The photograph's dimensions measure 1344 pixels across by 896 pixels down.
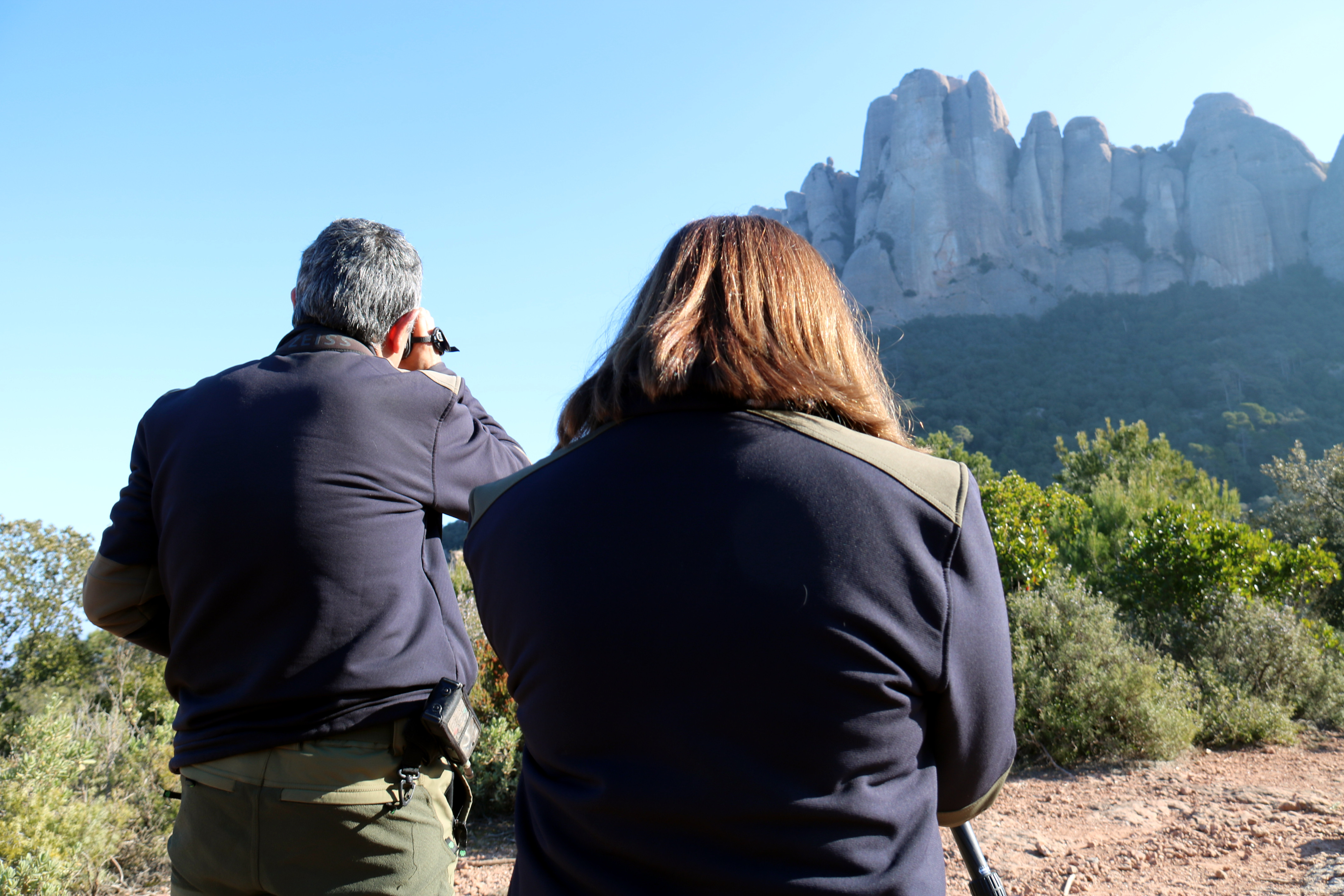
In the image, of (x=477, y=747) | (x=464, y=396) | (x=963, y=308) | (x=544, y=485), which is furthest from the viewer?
(x=963, y=308)

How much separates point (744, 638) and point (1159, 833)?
4.33 meters

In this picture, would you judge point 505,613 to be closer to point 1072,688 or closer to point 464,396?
point 464,396

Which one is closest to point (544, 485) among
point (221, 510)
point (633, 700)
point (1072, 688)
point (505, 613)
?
point (505, 613)

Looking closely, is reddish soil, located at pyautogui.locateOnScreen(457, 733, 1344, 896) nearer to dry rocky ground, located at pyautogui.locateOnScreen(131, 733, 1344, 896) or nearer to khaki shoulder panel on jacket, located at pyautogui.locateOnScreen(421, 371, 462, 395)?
dry rocky ground, located at pyautogui.locateOnScreen(131, 733, 1344, 896)

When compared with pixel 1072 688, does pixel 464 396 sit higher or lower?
higher

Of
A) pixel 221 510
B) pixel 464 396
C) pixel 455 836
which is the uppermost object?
pixel 464 396

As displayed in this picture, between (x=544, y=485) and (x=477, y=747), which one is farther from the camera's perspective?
(x=477, y=747)

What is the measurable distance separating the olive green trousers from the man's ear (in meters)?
0.86

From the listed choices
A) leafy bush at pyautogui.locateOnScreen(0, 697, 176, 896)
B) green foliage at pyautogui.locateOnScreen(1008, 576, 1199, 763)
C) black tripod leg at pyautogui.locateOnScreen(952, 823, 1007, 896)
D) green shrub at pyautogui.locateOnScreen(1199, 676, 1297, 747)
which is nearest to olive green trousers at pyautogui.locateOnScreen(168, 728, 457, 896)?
black tripod leg at pyautogui.locateOnScreen(952, 823, 1007, 896)

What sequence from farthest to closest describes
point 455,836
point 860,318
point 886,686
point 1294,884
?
point 1294,884 → point 455,836 → point 860,318 → point 886,686

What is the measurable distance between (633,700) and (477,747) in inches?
172

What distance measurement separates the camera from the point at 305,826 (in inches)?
58.6

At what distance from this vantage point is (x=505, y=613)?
3.23 ft

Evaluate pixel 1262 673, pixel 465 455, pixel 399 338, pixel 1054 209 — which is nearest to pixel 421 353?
pixel 399 338
